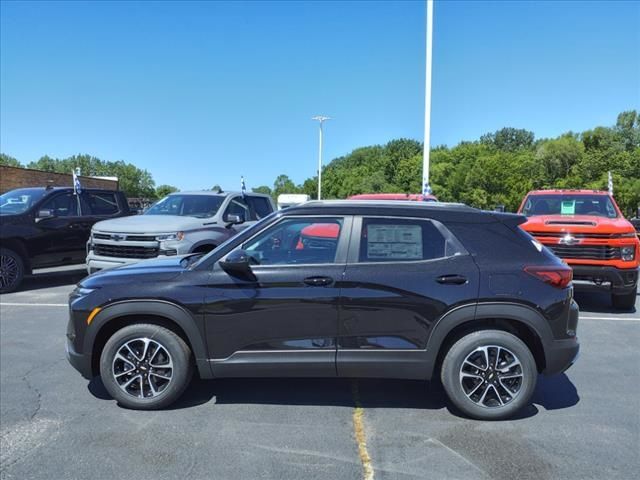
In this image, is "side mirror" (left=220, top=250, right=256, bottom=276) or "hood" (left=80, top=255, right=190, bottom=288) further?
"hood" (left=80, top=255, right=190, bottom=288)

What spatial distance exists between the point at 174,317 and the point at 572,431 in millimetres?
3204

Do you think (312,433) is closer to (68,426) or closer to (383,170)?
(68,426)

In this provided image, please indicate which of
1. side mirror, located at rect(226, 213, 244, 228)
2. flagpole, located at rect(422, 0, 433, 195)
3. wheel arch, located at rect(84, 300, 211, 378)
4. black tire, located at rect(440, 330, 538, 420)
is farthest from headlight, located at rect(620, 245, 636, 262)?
flagpole, located at rect(422, 0, 433, 195)

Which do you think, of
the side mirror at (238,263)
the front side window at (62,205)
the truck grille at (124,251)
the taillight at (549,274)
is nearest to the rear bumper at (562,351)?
the taillight at (549,274)

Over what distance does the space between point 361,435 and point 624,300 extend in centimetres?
617

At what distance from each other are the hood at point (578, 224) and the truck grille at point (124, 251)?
234 inches

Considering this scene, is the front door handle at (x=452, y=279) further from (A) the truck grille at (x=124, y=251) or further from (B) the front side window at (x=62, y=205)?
(B) the front side window at (x=62, y=205)

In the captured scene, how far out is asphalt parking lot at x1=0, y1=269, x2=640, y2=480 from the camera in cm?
332

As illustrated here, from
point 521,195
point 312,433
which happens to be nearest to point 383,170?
point 521,195

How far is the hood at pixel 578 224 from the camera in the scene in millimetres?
7660

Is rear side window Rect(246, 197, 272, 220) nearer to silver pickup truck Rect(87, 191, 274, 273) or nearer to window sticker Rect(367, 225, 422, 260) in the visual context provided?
silver pickup truck Rect(87, 191, 274, 273)

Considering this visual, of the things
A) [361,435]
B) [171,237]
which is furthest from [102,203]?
[361,435]

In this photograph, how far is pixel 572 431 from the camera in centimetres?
387

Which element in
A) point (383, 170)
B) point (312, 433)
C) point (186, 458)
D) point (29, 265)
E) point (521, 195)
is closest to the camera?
point (186, 458)
